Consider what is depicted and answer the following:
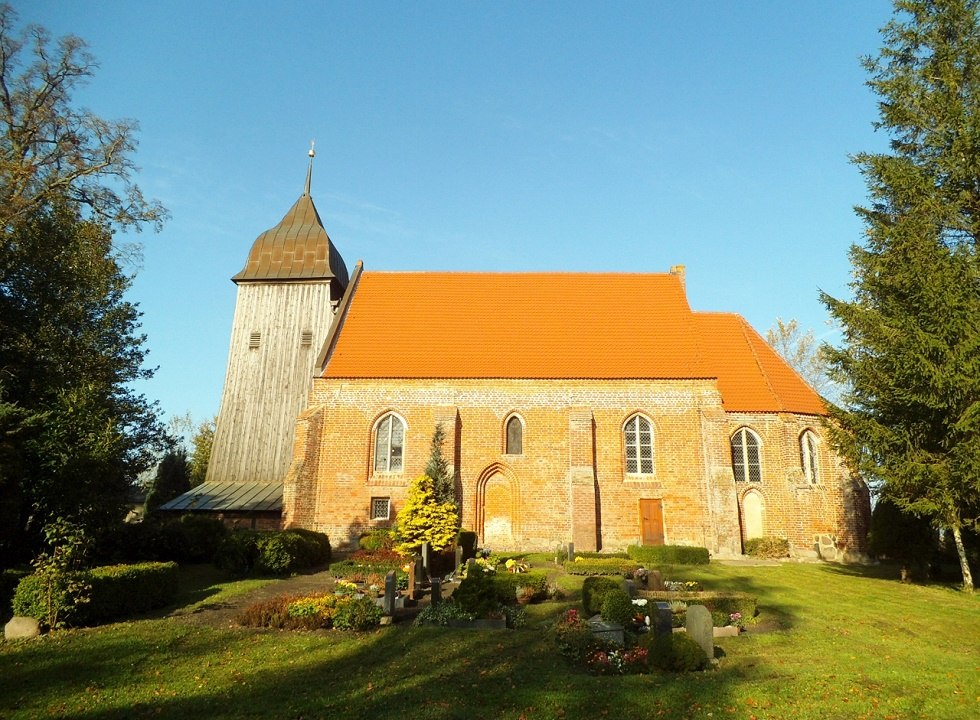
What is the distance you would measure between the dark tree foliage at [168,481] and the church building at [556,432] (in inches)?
317

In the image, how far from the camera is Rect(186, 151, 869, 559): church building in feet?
74.6

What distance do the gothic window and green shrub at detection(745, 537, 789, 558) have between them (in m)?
9.08

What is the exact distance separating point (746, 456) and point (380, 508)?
14306 millimetres

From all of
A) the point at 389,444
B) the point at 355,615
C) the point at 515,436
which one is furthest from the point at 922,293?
the point at 389,444

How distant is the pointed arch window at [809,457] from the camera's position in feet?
77.2

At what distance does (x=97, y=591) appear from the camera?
37.3 ft

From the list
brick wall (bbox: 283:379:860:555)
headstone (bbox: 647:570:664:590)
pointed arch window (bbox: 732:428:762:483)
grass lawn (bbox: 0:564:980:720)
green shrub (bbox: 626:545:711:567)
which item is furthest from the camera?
pointed arch window (bbox: 732:428:762:483)

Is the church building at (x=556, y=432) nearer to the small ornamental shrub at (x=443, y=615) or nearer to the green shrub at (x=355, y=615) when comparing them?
the small ornamental shrub at (x=443, y=615)

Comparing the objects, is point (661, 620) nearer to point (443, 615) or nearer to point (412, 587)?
point (443, 615)

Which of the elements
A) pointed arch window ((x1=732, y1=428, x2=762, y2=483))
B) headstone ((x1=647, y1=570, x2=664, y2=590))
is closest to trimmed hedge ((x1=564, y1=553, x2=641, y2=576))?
headstone ((x1=647, y1=570, x2=664, y2=590))

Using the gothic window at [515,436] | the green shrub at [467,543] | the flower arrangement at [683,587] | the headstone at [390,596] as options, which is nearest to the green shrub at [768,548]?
the flower arrangement at [683,587]

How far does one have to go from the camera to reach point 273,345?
28422mm

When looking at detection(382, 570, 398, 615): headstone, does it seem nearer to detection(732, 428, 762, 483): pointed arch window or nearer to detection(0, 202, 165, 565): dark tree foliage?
detection(0, 202, 165, 565): dark tree foliage

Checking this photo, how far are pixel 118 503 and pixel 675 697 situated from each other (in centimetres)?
1237
